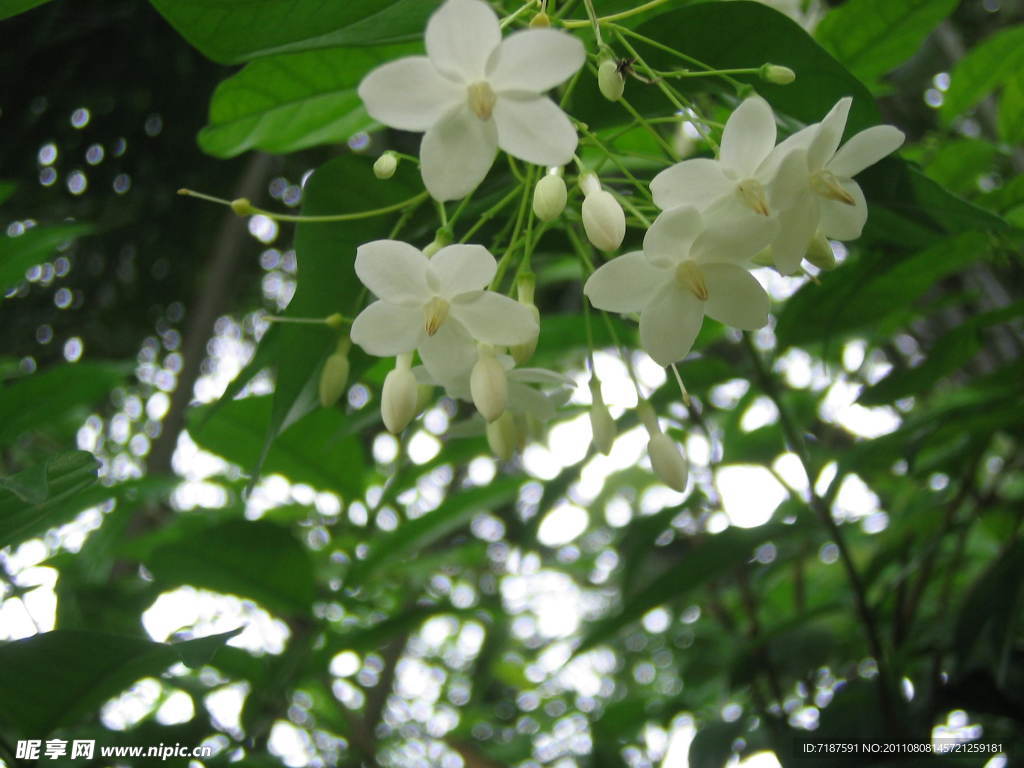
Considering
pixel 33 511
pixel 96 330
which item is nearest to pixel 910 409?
pixel 33 511

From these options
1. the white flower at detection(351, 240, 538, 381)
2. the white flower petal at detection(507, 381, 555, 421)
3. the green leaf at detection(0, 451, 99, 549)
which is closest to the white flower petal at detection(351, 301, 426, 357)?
the white flower at detection(351, 240, 538, 381)

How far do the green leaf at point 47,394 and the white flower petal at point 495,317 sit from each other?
1.68 ft

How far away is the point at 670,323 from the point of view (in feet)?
1.94

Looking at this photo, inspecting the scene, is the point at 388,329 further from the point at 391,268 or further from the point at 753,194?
the point at 753,194

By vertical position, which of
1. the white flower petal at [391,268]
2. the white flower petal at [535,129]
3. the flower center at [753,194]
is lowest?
the white flower petal at [391,268]

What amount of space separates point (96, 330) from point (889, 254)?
1740 millimetres

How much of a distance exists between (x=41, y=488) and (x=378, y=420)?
1.86 feet

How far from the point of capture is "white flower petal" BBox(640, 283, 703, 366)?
584 millimetres

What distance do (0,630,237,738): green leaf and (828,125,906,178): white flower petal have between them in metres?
0.56

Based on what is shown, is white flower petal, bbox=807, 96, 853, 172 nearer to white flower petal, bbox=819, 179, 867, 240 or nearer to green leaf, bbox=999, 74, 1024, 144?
white flower petal, bbox=819, 179, 867, 240

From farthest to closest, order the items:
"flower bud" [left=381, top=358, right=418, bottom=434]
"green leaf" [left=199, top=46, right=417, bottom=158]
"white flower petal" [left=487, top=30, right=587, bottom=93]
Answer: "green leaf" [left=199, top=46, right=417, bottom=158], "flower bud" [left=381, top=358, right=418, bottom=434], "white flower petal" [left=487, top=30, right=587, bottom=93]

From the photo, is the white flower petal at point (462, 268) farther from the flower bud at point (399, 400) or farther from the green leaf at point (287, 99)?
the green leaf at point (287, 99)

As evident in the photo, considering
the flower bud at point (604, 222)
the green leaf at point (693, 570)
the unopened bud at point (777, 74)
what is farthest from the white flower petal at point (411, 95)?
the green leaf at point (693, 570)

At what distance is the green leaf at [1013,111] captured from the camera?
1.03 meters
